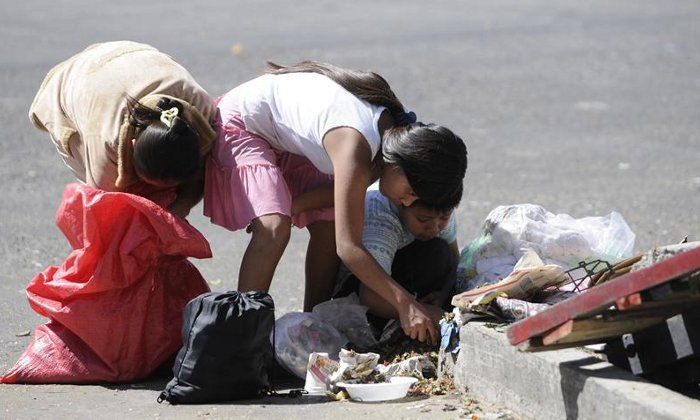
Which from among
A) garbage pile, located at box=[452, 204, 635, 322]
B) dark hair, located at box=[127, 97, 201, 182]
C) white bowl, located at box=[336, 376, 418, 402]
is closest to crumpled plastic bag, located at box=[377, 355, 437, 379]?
white bowl, located at box=[336, 376, 418, 402]

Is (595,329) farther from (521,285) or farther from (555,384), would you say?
(521,285)

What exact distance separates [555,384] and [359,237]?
1.06m

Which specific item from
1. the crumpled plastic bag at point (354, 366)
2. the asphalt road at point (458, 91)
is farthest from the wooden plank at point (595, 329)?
the crumpled plastic bag at point (354, 366)

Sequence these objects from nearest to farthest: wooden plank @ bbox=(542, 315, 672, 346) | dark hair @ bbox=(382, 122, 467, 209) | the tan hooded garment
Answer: wooden plank @ bbox=(542, 315, 672, 346), dark hair @ bbox=(382, 122, 467, 209), the tan hooded garment

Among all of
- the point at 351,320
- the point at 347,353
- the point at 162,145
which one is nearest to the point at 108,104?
the point at 162,145

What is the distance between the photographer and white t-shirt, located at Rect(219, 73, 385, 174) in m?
4.50

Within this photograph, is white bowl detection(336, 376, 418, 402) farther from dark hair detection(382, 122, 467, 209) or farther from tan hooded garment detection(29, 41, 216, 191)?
tan hooded garment detection(29, 41, 216, 191)

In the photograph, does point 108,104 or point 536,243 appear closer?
point 108,104

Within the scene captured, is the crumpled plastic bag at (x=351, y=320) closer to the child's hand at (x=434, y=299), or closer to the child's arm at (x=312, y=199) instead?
the child's hand at (x=434, y=299)

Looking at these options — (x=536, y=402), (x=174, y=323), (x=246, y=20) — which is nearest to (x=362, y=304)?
(x=174, y=323)

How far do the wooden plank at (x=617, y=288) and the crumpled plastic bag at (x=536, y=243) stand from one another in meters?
1.36

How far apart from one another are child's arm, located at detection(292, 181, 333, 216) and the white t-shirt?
0.21 m

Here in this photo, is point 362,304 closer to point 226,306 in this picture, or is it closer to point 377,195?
point 377,195

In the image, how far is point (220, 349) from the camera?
4.10 meters
